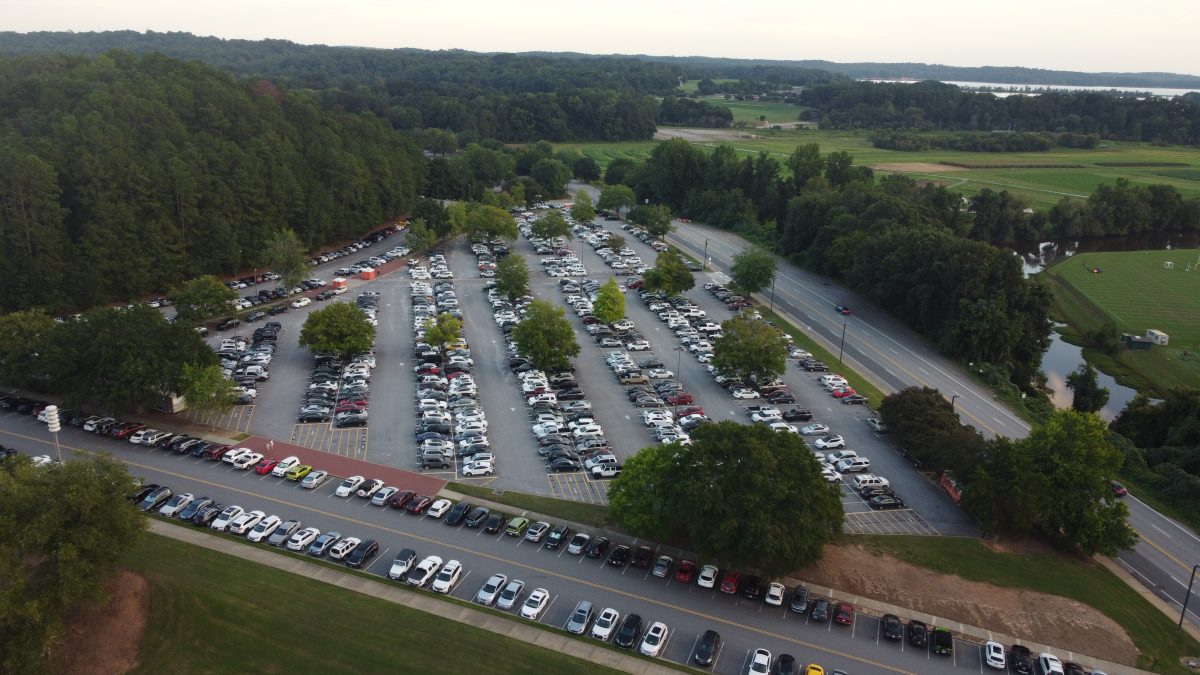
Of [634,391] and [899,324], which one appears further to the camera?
[899,324]

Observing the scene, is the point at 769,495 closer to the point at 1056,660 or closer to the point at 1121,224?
the point at 1056,660

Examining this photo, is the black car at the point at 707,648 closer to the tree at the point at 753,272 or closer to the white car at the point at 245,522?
the white car at the point at 245,522

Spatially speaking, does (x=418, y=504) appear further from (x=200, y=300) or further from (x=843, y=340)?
(x=843, y=340)

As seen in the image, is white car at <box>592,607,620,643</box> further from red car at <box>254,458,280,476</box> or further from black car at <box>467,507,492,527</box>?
red car at <box>254,458,280,476</box>

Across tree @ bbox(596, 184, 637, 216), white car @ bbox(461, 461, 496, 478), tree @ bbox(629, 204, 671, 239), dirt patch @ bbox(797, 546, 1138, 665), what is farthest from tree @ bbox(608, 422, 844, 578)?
tree @ bbox(596, 184, 637, 216)

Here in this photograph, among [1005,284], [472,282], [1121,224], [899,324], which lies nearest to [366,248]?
[472,282]

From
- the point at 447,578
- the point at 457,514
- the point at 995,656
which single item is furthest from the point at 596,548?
the point at 995,656
